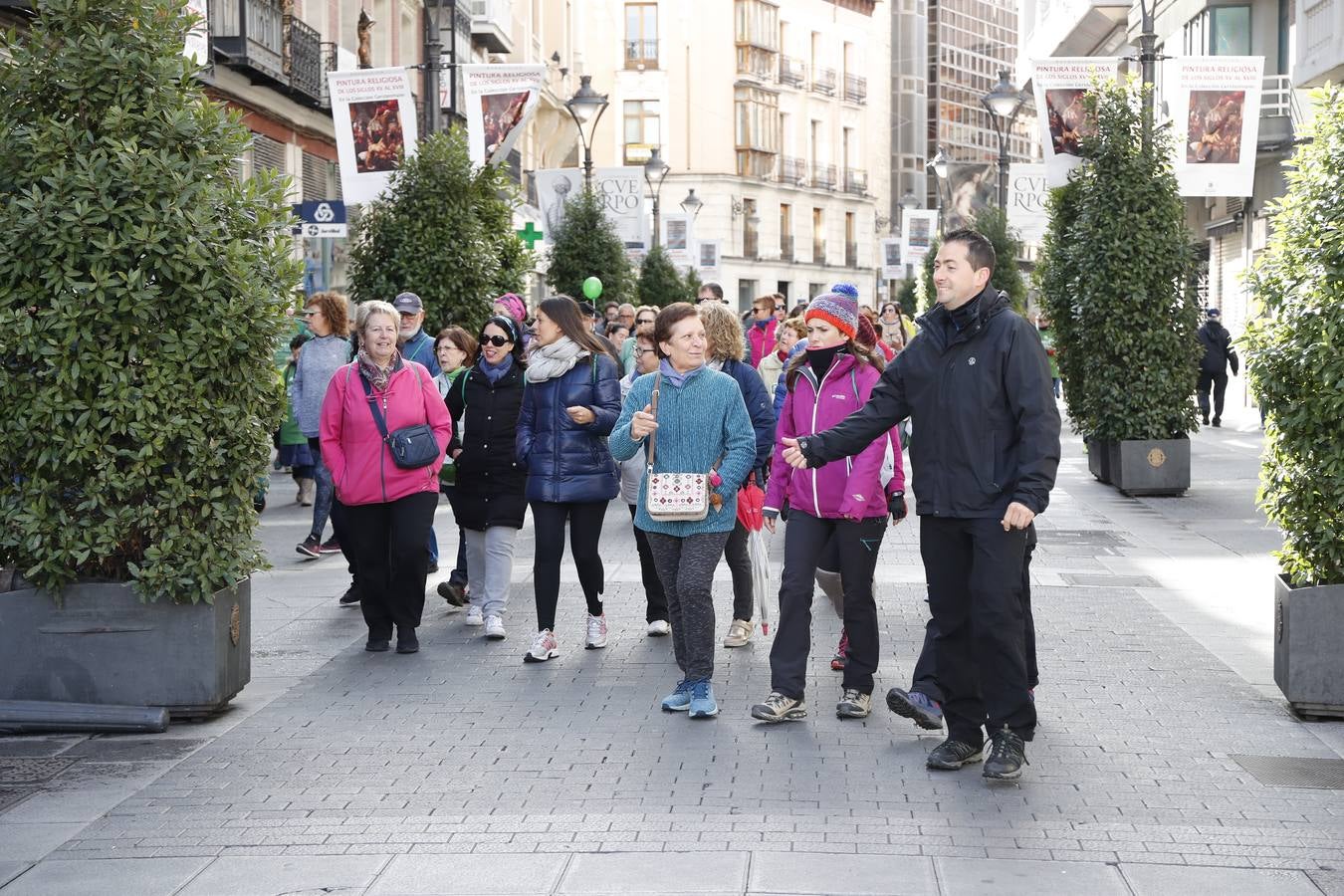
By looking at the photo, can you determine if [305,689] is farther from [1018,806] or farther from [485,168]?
[485,168]

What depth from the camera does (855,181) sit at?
79812mm

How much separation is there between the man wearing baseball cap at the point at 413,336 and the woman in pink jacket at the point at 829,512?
4718 mm

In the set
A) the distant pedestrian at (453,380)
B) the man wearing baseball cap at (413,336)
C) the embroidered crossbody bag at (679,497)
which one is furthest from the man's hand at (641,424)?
the man wearing baseball cap at (413,336)

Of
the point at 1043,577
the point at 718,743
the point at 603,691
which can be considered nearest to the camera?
the point at 718,743

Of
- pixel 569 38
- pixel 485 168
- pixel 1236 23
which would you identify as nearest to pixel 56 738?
pixel 485 168

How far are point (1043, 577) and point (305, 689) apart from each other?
5.39 m

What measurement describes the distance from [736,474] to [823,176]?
70647 millimetres

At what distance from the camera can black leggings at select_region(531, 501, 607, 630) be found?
29.8 ft

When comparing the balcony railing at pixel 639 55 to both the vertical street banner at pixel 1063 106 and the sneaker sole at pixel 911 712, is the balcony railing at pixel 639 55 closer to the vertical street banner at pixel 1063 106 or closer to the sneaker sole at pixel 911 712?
the vertical street banner at pixel 1063 106

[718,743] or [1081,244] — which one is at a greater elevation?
[1081,244]

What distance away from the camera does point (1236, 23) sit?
32.1 metres

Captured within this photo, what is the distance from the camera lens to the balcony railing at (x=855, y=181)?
79.2 metres

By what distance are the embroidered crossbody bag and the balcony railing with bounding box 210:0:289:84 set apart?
649 inches

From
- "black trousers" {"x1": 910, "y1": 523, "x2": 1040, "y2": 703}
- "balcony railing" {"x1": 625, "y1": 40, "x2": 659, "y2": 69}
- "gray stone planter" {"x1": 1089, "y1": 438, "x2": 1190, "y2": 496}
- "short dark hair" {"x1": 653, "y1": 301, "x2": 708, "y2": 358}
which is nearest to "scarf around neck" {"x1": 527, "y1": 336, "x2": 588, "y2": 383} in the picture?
"short dark hair" {"x1": 653, "y1": 301, "x2": 708, "y2": 358}
